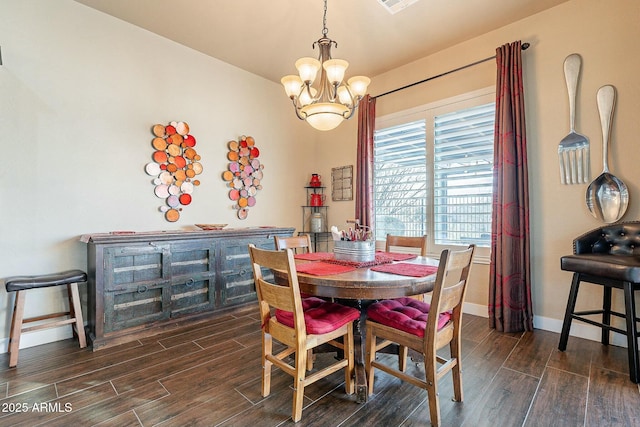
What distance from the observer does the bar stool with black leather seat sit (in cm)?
191

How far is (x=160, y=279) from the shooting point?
2.76 m

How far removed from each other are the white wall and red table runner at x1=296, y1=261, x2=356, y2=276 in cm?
201

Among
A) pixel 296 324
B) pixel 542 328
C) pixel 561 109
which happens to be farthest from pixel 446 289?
pixel 561 109

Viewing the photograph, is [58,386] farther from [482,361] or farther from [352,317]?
[482,361]

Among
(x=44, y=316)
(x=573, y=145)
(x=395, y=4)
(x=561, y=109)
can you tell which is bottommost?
(x=44, y=316)

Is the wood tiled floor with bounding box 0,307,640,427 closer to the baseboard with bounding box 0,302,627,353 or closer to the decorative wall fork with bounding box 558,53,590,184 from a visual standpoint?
the baseboard with bounding box 0,302,627,353

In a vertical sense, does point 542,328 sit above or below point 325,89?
below

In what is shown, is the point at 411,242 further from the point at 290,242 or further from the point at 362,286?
the point at 362,286

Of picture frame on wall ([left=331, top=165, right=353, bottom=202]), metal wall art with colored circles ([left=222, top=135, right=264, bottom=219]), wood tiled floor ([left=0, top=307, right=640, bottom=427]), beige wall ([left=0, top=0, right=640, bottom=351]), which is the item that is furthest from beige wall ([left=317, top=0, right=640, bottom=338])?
metal wall art with colored circles ([left=222, top=135, right=264, bottom=219])

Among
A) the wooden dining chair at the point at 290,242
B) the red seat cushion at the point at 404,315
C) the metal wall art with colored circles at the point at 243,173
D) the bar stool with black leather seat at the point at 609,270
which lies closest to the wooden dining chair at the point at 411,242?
the red seat cushion at the point at 404,315

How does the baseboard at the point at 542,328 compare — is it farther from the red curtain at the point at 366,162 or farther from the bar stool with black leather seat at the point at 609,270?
the red curtain at the point at 366,162

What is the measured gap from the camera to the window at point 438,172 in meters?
3.09

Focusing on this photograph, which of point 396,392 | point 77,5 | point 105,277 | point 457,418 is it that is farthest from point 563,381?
point 77,5

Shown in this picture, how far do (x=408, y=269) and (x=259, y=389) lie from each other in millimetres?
1167
